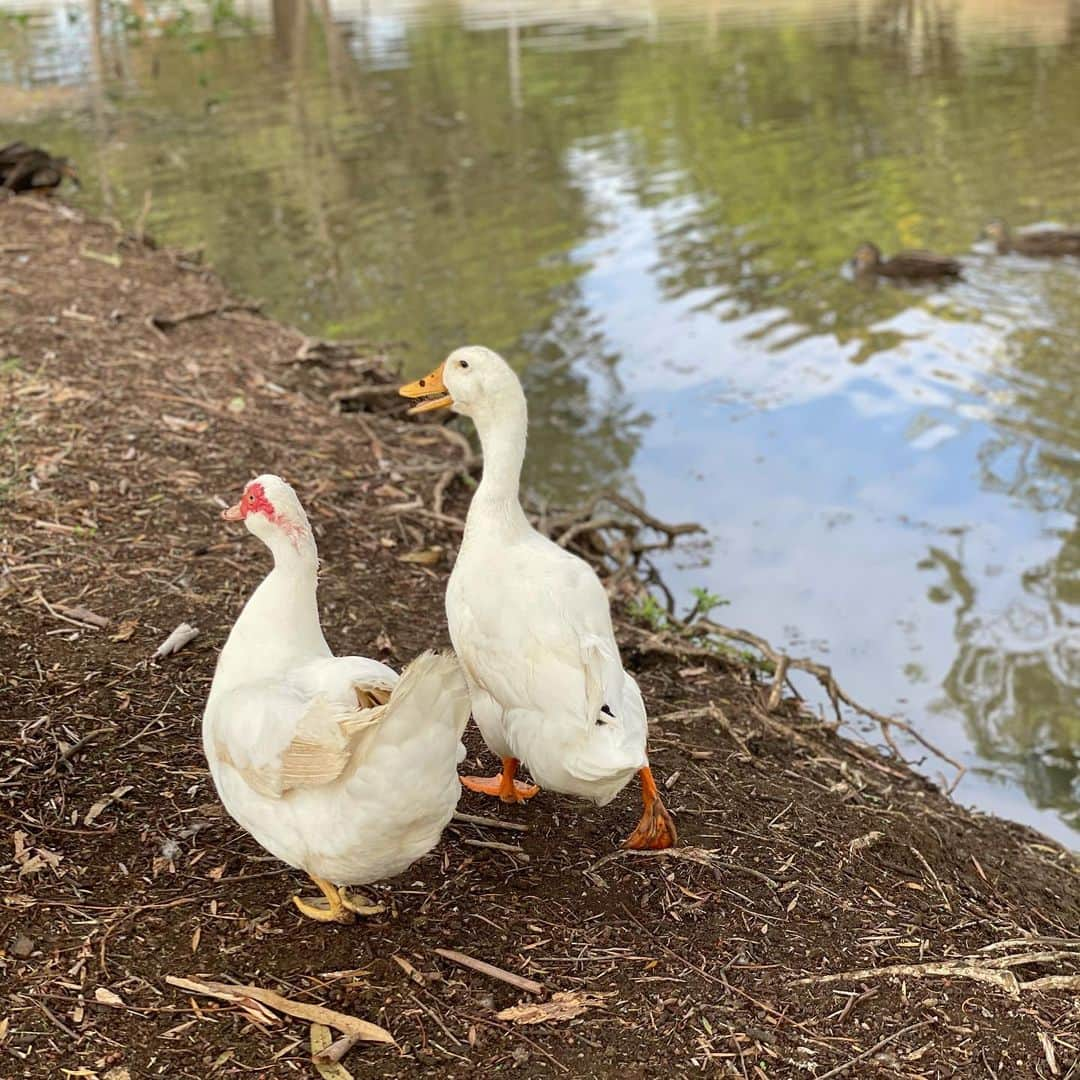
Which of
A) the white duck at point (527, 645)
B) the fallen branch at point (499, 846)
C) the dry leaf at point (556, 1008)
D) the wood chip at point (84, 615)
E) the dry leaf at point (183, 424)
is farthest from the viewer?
the dry leaf at point (183, 424)

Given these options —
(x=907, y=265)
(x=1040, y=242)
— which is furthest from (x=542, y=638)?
(x=1040, y=242)

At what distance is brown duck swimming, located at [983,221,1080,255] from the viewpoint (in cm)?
1220

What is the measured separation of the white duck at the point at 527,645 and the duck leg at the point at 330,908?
2.20 feet

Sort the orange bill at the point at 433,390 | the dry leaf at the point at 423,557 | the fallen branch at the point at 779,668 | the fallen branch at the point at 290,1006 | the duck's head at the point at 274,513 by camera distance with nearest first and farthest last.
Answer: the fallen branch at the point at 290,1006
the duck's head at the point at 274,513
the orange bill at the point at 433,390
the fallen branch at the point at 779,668
the dry leaf at the point at 423,557

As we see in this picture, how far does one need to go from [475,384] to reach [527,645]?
3.27ft

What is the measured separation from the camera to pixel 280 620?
3.21 metres

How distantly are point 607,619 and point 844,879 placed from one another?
1.10m

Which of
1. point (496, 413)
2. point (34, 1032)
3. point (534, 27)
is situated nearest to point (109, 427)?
point (496, 413)

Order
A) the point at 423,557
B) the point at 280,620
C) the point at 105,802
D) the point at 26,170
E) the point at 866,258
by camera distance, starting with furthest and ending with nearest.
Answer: the point at 866,258 < the point at 26,170 < the point at 423,557 < the point at 105,802 < the point at 280,620

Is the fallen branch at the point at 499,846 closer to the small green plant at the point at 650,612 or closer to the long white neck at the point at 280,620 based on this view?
the long white neck at the point at 280,620

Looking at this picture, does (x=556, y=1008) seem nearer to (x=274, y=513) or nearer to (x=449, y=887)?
(x=449, y=887)

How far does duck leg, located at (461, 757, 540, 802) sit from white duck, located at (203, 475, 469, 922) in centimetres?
76

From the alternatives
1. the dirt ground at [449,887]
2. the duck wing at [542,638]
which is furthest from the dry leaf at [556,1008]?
the duck wing at [542,638]

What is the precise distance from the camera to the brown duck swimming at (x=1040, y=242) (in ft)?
40.0
